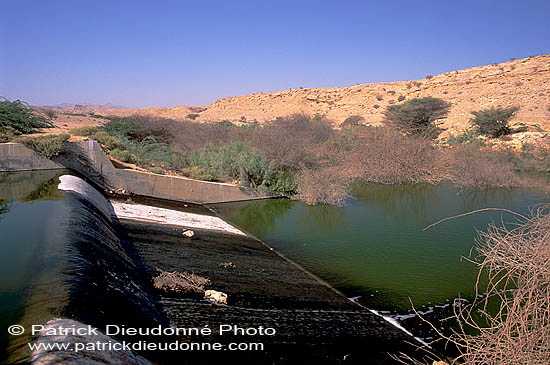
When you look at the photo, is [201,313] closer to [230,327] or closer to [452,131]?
[230,327]

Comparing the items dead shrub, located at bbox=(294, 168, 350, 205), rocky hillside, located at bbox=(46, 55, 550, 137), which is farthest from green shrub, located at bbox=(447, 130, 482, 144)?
dead shrub, located at bbox=(294, 168, 350, 205)

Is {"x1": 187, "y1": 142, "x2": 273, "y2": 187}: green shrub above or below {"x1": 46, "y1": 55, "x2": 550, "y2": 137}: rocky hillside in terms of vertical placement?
below

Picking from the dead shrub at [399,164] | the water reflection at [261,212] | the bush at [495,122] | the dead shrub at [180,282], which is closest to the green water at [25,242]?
the dead shrub at [180,282]

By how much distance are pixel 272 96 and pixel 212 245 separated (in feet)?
188

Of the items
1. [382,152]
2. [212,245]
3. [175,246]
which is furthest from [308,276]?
[382,152]

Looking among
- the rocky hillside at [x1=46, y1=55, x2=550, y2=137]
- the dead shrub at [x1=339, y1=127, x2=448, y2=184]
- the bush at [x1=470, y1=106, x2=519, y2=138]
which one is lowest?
the dead shrub at [x1=339, y1=127, x2=448, y2=184]

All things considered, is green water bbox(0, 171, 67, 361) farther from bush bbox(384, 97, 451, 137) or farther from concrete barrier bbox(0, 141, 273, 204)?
bush bbox(384, 97, 451, 137)

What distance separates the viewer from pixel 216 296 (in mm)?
6277

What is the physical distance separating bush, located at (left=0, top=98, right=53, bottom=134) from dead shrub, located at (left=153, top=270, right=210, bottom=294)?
41.3 feet

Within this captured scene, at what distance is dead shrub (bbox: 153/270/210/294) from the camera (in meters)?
6.34

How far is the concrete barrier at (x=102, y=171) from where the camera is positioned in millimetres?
12914

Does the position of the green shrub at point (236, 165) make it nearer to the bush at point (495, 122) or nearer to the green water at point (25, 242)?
the green water at point (25, 242)

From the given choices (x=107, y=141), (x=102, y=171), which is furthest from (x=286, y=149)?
(x=102, y=171)

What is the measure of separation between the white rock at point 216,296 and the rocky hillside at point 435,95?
2735 centimetres
